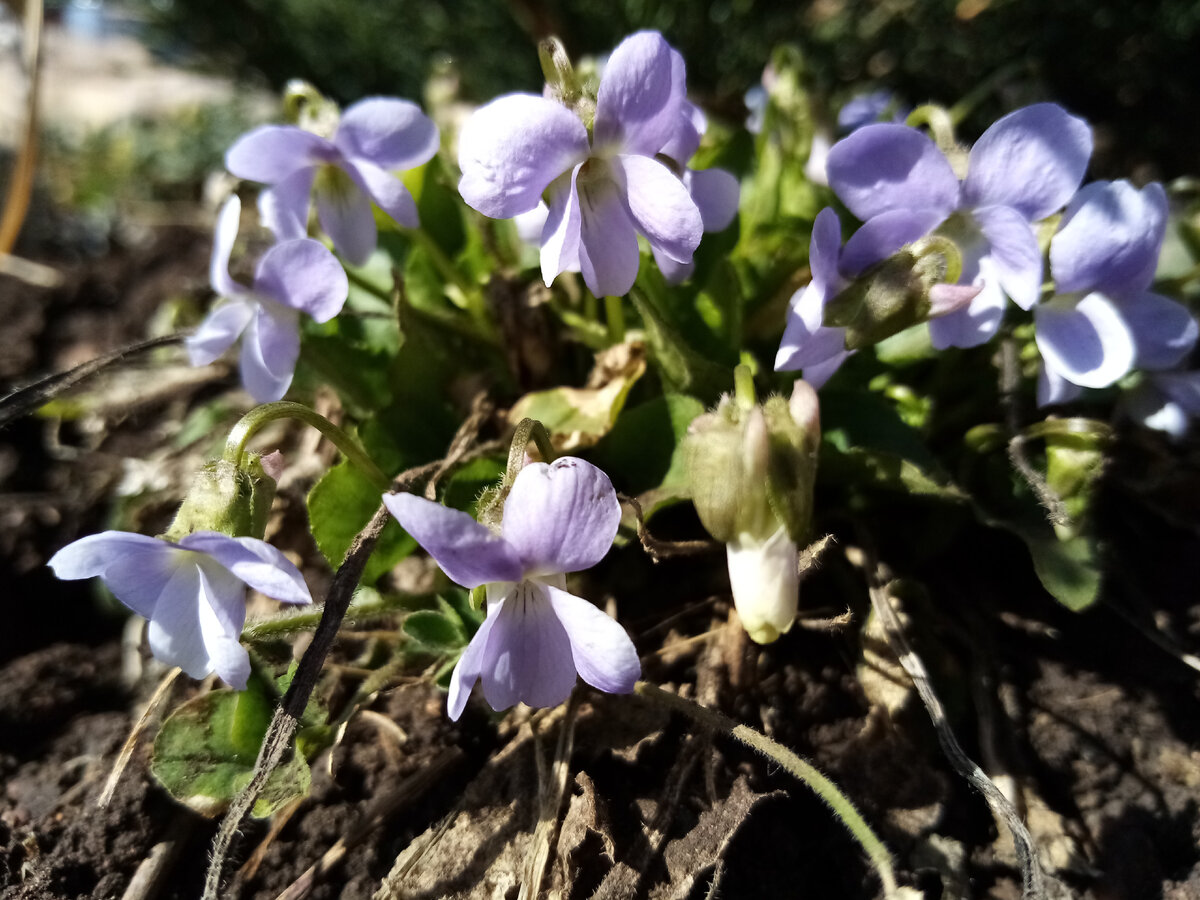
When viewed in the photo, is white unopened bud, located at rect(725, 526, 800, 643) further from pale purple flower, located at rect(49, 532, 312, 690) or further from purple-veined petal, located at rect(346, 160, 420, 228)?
purple-veined petal, located at rect(346, 160, 420, 228)

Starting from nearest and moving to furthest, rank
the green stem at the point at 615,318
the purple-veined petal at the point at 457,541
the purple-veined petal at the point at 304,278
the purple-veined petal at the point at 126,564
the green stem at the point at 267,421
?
the purple-veined petal at the point at 457,541
the purple-veined petal at the point at 126,564
the green stem at the point at 267,421
the purple-veined petal at the point at 304,278
the green stem at the point at 615,318

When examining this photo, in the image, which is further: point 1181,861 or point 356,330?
point 356,330

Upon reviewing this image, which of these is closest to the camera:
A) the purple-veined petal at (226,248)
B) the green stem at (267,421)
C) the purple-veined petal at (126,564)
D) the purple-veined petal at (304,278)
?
the purple-veined petal at (126,564)

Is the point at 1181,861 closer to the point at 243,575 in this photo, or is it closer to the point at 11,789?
the point at 243,575

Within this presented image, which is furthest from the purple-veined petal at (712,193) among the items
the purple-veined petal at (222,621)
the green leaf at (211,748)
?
the green leaf at (211,748)

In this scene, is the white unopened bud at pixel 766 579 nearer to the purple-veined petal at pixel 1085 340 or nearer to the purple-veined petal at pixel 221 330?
the purple-veined petal at pixel 1085 340

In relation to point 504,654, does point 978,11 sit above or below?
above

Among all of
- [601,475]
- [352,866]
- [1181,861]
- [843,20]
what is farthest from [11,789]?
[843,20]
